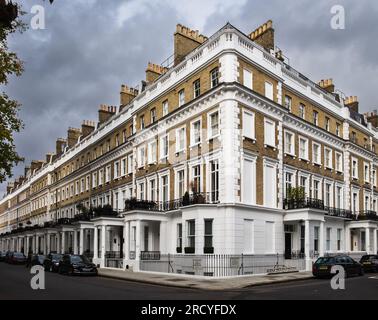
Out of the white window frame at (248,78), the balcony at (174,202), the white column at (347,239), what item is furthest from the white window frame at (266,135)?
the white column at (347,239)

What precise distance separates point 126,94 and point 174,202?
18.7 metres

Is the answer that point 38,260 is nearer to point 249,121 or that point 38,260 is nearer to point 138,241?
point 138,241

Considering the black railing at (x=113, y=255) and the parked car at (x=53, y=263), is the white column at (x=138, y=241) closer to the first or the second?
the parked car at (x=53, y=263)

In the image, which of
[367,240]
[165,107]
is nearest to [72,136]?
[165,107]

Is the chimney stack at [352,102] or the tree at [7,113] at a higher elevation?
the chimney stack at [352,102]

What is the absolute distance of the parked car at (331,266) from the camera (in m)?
26.8

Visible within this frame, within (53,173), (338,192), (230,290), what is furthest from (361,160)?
(53,173)

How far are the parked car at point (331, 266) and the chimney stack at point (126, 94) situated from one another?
27.3m

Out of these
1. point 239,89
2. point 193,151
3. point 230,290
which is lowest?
point 230,290

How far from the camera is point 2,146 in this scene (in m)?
20.2

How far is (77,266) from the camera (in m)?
31.6

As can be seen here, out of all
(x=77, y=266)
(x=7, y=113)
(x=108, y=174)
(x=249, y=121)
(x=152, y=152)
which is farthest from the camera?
(x=108, y=174)

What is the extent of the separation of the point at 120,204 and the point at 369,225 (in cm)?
2209
